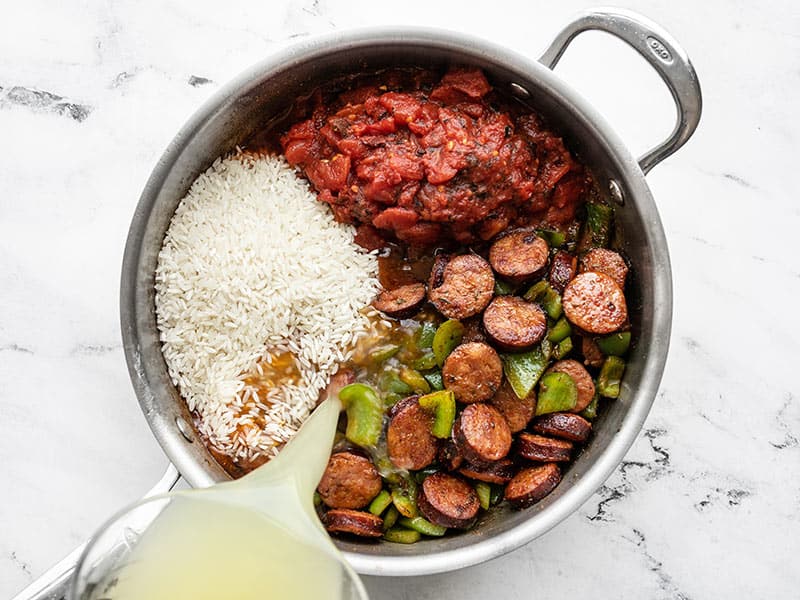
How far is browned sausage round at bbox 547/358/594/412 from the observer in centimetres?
230

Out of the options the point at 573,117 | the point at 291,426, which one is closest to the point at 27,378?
the point at 291,426

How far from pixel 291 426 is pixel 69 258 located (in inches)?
34.0

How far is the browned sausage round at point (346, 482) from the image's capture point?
228 centimetres

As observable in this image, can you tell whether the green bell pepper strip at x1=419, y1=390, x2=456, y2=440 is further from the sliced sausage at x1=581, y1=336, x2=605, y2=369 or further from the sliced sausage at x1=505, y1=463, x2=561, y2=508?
the sliced sausage at x1=581, y1=336, x2=605, y2=369

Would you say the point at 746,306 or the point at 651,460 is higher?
the point at 746,306

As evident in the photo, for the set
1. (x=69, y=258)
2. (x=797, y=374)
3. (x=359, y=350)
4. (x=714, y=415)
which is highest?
(x=797, y=374)

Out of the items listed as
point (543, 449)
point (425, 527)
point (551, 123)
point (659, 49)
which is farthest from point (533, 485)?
point (659, 49)

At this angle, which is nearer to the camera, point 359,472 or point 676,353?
point 359,472

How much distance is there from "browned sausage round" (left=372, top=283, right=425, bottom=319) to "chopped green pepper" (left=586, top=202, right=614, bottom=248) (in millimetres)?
504

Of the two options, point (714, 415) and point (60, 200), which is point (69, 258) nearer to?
point (60, 200)

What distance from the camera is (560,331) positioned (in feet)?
7.68

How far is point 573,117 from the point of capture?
2262 mm

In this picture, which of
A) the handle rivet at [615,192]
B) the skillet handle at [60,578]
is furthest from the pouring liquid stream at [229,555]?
the handle rivet at [615,192]

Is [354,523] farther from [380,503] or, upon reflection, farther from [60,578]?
[60,578]
